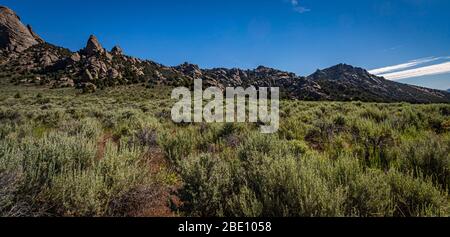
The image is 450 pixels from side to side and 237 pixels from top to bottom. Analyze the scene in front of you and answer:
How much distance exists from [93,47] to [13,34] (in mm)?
24208

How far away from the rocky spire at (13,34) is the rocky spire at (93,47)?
17.2m

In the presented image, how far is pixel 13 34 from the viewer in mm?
75500

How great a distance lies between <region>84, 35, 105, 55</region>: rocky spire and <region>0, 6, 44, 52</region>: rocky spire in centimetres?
1719

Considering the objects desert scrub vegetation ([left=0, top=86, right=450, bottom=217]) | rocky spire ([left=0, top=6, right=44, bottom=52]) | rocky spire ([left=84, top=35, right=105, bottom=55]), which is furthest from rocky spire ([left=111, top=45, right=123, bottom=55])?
desert scrub vegetation ([left=0, top=86, right=450, bottom=217])

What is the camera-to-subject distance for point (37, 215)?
105 inches

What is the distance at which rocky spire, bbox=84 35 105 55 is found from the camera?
248ft

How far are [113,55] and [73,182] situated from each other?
86711 mm

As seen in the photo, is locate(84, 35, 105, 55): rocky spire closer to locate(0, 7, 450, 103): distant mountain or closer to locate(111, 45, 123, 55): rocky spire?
locate(0, 7, 450, 103): distant mountain

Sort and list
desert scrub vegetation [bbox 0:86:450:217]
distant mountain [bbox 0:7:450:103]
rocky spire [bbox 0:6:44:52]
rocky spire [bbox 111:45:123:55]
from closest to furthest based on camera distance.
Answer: desert scrub vegetation [bbox 0:86:450:217] → distant mountain [bbox 0:7:450:103] → rocky spire [bbox 0:6:44:52] → rocky spire [bbox 111:45:123:55]

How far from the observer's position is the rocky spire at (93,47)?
2973 inches

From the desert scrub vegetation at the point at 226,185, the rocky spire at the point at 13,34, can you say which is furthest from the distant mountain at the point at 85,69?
the desert scrub vegetation at the point at 226,185

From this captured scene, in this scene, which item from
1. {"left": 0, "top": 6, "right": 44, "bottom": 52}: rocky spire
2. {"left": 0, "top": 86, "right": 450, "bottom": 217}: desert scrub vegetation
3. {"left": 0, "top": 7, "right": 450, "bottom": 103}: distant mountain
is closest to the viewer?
{"left": 0, "top": 86, "right": 450, "bottom": 217}: desert scrub vegetation

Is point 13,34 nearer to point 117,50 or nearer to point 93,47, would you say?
point 93,47

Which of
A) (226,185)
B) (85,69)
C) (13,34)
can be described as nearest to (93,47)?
(13,34)
